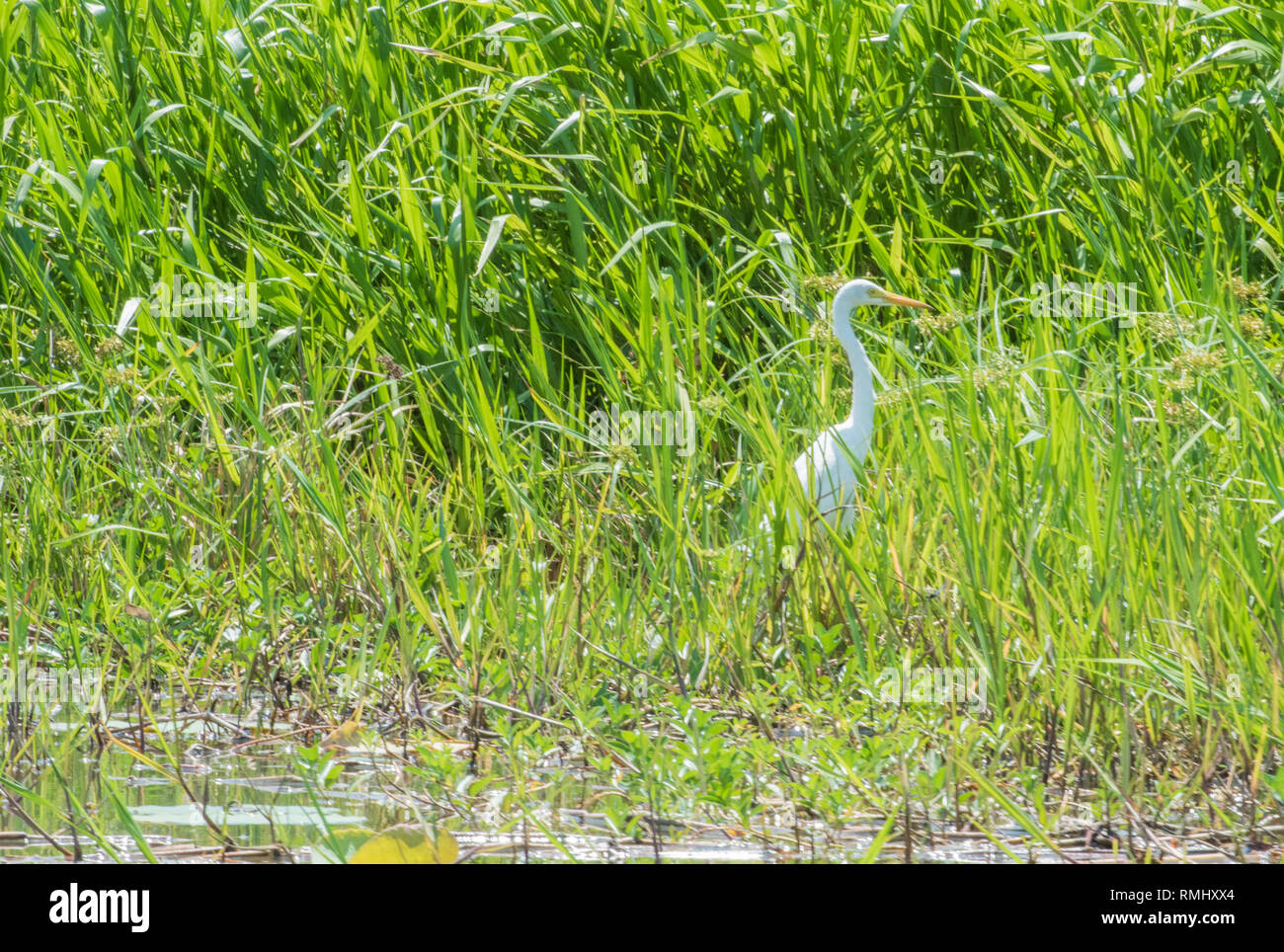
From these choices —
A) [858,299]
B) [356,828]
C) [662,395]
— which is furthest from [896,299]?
[356,828]

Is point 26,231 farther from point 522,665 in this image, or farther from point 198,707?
point 522,665

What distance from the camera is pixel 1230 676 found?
2.66 metres

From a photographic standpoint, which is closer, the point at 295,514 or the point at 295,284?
the point at 295,514

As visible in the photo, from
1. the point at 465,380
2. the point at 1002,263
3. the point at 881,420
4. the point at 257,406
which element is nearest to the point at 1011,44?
the point at 1002,263

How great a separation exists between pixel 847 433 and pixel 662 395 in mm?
522

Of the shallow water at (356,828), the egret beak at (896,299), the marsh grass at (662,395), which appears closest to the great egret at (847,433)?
the egret beak at (896,299)

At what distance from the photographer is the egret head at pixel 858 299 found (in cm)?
427

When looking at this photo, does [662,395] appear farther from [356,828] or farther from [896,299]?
[356,828]

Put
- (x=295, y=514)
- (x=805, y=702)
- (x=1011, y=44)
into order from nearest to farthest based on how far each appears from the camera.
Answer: (x=805, y=702), (x=295, y=514), (x=1011, y=44)

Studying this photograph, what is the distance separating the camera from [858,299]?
14.3ft

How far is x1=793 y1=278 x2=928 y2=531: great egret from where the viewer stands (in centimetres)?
384

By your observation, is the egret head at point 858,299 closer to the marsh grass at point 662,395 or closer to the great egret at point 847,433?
the great egret at point 847,433

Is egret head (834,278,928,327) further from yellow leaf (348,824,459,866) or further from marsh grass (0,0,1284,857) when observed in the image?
yellow leaf (348,824,459,866)

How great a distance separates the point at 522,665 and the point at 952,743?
0.93 meters
